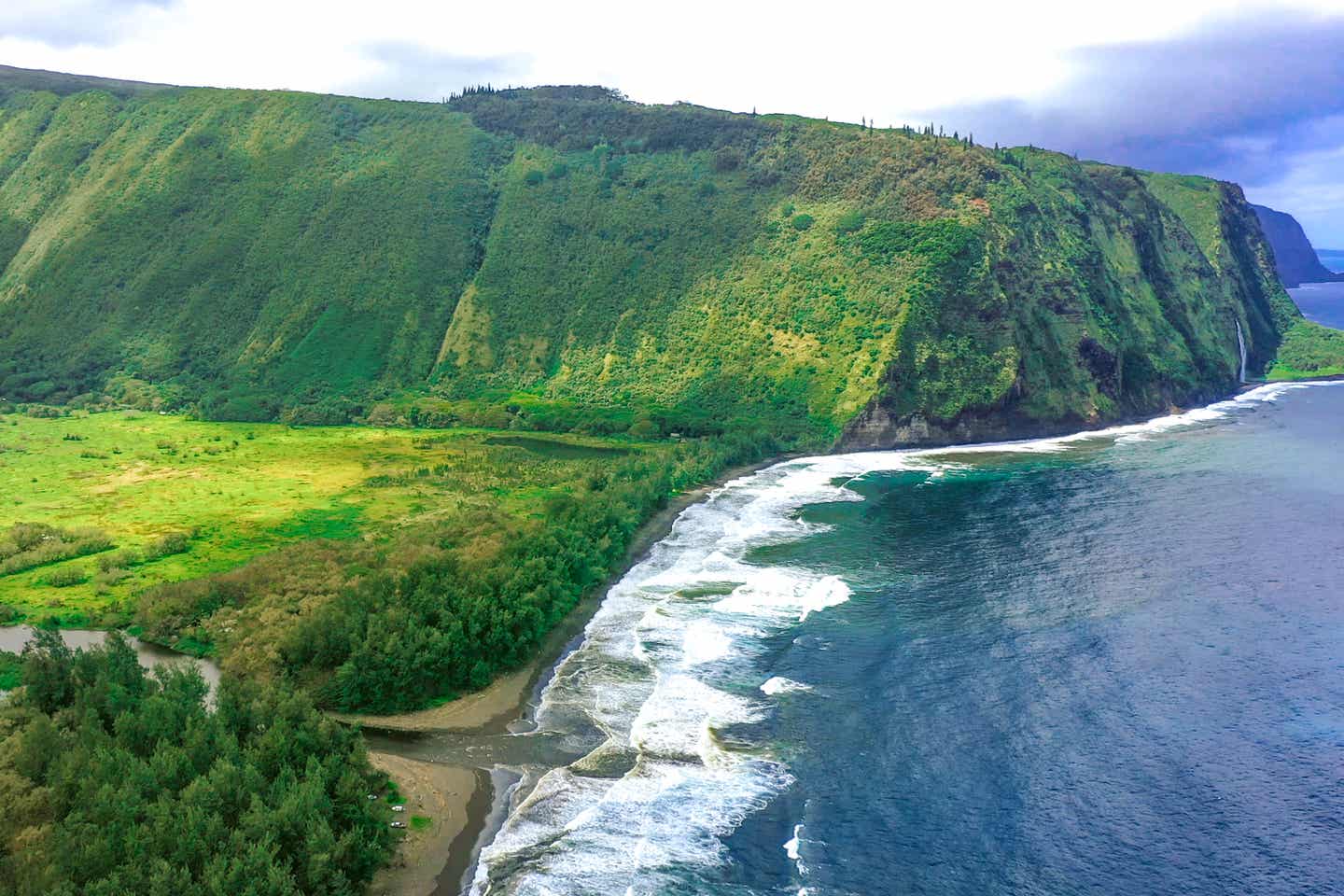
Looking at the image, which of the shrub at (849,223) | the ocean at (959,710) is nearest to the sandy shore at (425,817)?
the ocean at (959,710)

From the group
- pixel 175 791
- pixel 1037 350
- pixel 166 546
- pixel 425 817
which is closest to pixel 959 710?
pixel 425 817

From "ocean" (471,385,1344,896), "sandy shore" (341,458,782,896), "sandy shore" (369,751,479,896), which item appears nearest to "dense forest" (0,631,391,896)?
"sandy shore" (369,751,479,896)

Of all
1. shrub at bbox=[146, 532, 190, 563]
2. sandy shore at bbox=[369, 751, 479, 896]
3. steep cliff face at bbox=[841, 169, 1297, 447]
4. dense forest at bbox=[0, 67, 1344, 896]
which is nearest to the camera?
dense forest at bbox=[0, 67, 1344, 896]

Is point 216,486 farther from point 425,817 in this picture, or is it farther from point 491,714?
point 425,817

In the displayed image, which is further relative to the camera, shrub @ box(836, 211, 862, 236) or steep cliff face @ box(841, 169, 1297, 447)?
shrub @ box(836, 211, 862, 236)

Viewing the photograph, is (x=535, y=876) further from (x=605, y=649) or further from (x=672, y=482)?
(x=672, y=482)

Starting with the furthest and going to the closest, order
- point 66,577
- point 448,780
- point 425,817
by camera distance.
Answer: point 66,577 < point 448,780 < point 425,817

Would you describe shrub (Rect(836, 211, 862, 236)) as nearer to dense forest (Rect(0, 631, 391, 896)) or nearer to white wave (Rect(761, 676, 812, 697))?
white wave (Rect(761, 676, 812, 697))
